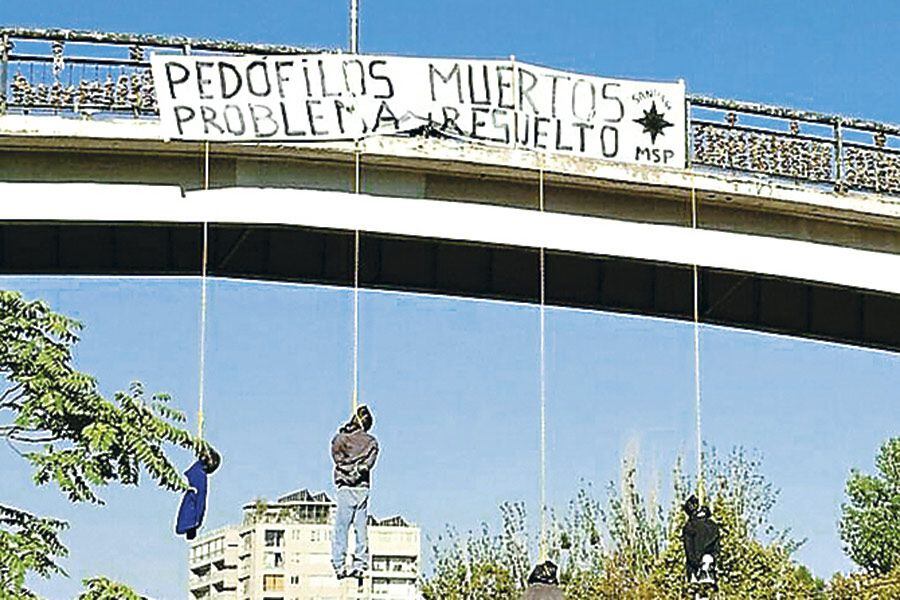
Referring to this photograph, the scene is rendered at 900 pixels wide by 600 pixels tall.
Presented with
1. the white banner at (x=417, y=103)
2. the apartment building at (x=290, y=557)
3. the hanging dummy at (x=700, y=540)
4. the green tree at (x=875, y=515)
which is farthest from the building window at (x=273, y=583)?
A: the hanging dummy at (x=700, y=540)

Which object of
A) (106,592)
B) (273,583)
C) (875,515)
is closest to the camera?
(106,592)

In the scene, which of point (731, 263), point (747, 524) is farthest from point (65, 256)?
point (747, 524)

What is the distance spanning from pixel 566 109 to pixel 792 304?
16.3 feet

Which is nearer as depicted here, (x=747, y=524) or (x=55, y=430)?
(x=55, y=430)

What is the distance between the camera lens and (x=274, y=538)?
125812 millimetres

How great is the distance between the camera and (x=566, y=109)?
780 inches

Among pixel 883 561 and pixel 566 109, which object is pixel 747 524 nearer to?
pixel 883 561

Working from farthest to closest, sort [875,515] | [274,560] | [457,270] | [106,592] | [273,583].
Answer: [274,560] < [273,583] < [875,515] < [457,270] < [106,592]

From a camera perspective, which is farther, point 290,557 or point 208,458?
point 290,557

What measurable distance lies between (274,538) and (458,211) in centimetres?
10793

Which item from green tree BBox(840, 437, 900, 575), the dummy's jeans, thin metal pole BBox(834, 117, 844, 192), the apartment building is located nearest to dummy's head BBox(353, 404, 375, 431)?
the dummy's jeans

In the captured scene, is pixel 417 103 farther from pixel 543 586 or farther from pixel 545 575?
pixel 543 586

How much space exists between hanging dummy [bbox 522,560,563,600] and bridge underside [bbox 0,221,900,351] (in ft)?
15.2

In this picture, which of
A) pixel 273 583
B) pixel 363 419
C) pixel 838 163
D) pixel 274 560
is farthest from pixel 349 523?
pixel 274 560
